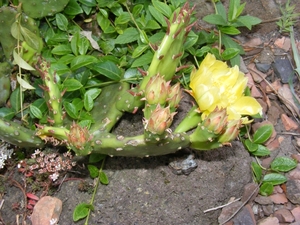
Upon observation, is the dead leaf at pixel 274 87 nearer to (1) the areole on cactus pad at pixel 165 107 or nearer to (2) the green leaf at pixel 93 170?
(1) the areole on cactus pad at pixel 165 107

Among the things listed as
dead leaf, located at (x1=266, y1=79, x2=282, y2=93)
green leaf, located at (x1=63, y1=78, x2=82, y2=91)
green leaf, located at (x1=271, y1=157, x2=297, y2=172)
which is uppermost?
green leaf, located at (x1=63, y1=78, x2=82, y2=91)

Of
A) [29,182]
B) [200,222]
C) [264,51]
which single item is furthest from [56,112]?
[264,51]

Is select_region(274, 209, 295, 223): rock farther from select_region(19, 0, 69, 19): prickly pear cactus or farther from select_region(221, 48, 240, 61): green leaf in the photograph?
select_region(19, 0, 69, 19): prickly pear cactus

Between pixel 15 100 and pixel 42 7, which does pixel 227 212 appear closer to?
pixel 15 100

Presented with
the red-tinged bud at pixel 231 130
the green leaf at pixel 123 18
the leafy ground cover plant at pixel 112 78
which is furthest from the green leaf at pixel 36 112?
the red-tinged bud at pixel 231 130

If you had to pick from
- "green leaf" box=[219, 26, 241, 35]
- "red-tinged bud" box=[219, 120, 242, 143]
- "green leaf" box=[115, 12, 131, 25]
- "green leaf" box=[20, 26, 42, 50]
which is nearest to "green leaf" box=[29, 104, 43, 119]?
"green leaf" box=[20, 26, 42, 50]

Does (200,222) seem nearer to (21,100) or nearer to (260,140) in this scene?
(260,140)
